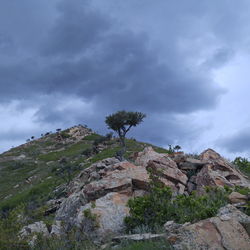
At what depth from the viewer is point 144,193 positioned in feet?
43.4

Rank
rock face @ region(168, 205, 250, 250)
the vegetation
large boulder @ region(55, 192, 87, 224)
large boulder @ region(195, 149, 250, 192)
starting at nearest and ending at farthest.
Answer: rock face @ region(168, 205, 250, 250)
the vegetation
large boulder @ region(55, 192, 87, 224)
large boulder @ region(195, 149, 250, 192)

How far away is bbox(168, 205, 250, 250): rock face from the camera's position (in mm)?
7250

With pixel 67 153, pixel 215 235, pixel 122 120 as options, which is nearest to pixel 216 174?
pixel 215 235

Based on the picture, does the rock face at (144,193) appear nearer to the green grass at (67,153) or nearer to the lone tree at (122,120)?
the lone tree at (122,120)

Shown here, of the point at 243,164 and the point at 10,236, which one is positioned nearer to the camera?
the point at 10,236

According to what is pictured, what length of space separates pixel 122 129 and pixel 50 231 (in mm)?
26545

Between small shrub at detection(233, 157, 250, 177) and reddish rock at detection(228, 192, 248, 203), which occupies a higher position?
small shrub at detection(233, 157, 250, 177)

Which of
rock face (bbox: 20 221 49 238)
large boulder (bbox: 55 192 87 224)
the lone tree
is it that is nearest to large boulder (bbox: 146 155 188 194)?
large boulder (bbox: 55 192 87 224)

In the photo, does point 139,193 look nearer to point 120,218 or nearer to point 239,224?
point 120,218

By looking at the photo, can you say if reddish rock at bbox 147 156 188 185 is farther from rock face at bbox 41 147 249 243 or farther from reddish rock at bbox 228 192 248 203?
reddish rock at bbox 228 192 248 203

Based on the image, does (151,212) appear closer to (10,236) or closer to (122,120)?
(10,236)

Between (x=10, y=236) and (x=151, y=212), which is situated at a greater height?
(x=151, y=212)

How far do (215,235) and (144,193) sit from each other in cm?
588

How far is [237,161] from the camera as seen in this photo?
74.7 ft
